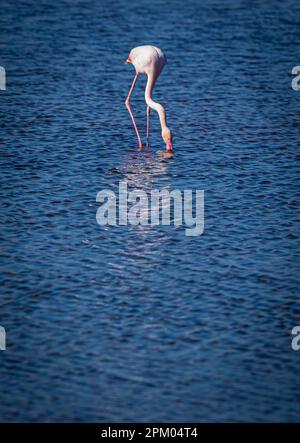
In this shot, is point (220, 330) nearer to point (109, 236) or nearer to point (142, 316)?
point (142, 316)

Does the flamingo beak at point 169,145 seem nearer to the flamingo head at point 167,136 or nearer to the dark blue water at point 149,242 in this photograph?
the flamingo head at point 167,136

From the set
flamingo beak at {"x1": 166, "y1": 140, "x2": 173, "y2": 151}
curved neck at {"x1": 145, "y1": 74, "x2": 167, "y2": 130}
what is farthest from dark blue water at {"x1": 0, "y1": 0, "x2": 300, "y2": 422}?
curved neck at {"x1": 145, "y1": 74, "x2": 167, "y2": 130}

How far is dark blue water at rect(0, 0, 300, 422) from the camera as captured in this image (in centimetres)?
1019

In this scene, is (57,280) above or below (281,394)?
above

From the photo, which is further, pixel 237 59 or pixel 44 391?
pixel 237 59

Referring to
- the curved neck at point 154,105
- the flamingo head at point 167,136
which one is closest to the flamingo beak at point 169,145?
the flamingo head at point 167,136

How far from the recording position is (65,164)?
17125 mm

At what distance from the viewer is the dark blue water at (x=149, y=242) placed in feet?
33.4

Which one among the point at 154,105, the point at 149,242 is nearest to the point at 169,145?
the point at 154,105

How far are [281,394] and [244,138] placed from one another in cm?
933

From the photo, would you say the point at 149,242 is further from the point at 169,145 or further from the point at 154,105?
the point at 154,105

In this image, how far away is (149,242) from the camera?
14.0 m

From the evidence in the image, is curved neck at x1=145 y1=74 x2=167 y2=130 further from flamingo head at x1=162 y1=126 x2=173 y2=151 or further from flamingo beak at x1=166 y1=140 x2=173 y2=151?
flamingo beak at x1=166 y1=140 x2=173 y2=151

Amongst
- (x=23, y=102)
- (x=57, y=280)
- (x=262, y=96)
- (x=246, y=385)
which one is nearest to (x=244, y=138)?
(x=262, y=96)
